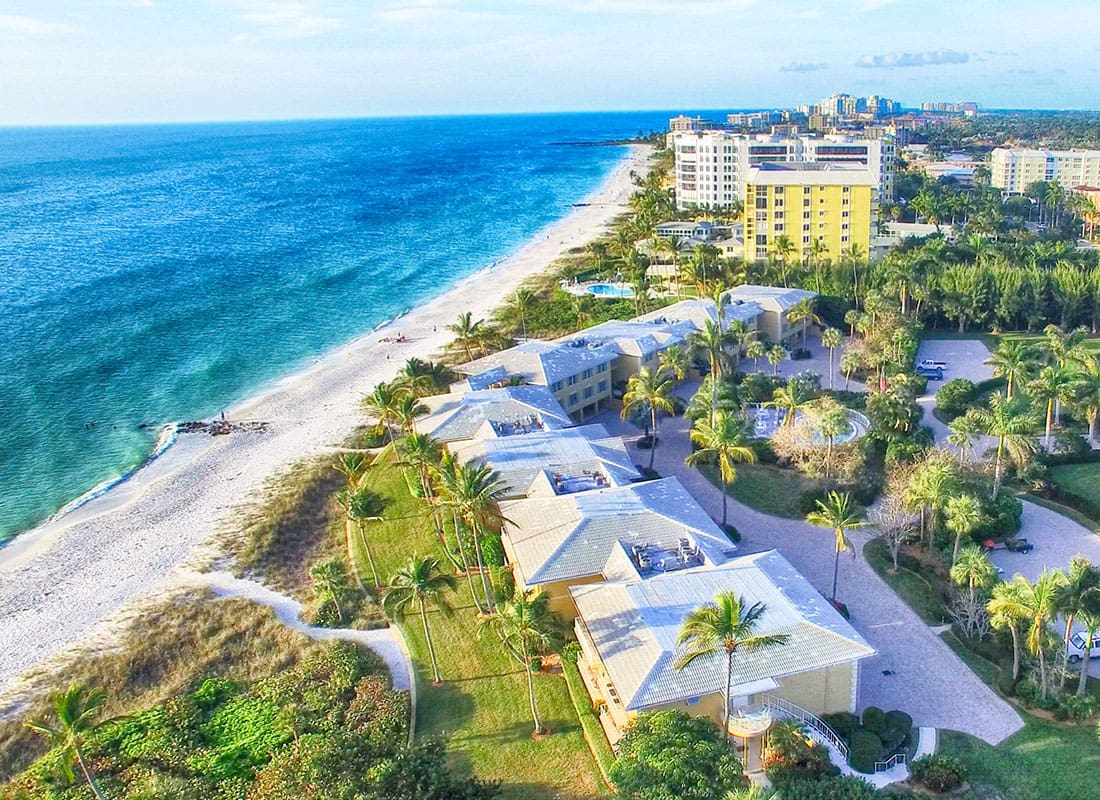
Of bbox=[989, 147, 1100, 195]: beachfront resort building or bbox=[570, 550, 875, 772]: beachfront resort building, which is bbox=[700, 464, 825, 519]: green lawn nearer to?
bbox=[570, 550, 875, 772]: beachfront resort building

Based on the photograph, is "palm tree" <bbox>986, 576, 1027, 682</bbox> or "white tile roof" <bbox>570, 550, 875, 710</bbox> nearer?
"white tile roof" <bbox>570, 550, 875, 710</bbox>

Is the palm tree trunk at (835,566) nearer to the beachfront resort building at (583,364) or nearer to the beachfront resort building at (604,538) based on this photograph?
the beachfront resort building at (604,538)

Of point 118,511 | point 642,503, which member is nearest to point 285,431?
point 118,511

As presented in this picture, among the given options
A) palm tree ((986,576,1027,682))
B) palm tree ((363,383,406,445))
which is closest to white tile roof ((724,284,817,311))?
palm tree ((363,383,406,445))

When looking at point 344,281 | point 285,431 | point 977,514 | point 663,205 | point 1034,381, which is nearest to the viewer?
point 977,514

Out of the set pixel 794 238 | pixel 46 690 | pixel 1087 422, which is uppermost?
pixel 794 238

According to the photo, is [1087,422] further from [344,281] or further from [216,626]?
[344,281]
